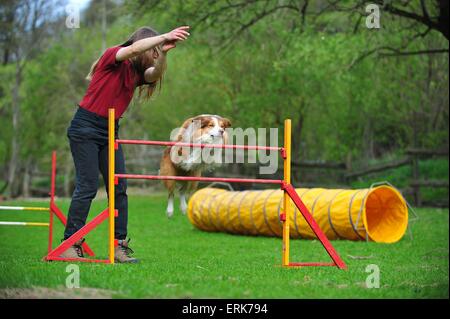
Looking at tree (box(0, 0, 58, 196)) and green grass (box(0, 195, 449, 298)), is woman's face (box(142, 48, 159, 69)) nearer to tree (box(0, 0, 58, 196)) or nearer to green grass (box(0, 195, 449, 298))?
green grass (box(0, 195, 449, 298))

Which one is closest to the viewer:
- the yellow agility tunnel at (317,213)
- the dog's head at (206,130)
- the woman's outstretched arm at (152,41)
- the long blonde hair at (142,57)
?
the woman's outstretched arm at (152,41)

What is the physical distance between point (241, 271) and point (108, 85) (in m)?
1.77

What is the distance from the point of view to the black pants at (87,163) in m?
5.17

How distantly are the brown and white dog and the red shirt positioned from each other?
1393mm

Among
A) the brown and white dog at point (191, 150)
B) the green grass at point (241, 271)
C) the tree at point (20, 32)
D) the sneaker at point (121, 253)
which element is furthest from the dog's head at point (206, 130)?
the tree at point (20, 32)

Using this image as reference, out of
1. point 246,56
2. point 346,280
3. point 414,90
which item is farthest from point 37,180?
point 346,280

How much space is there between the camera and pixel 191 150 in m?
6.86

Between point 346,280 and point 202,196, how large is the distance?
21.0 feet

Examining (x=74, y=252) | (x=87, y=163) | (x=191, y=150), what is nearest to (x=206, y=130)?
(x=191, y=150)

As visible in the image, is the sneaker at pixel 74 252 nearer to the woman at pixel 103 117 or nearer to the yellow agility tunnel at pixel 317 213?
the woman at pixel 103 117

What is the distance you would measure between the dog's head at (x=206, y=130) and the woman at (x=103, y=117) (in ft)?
3.96

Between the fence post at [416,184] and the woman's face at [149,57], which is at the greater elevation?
the woman's face at [149,57]

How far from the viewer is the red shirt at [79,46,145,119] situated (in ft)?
16.8

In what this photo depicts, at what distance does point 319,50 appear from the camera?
1316 centimetres
